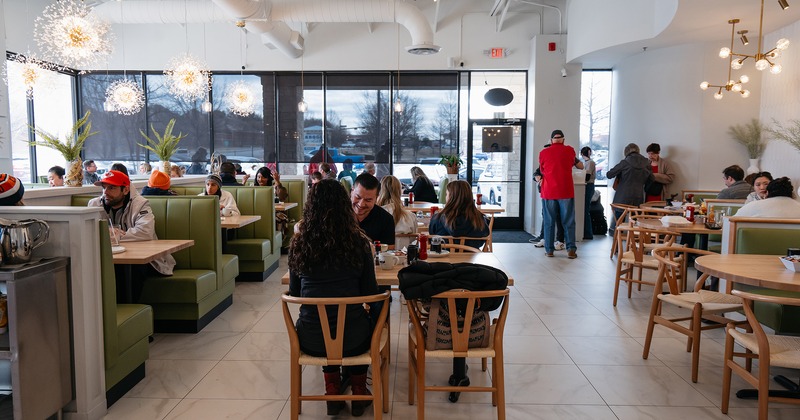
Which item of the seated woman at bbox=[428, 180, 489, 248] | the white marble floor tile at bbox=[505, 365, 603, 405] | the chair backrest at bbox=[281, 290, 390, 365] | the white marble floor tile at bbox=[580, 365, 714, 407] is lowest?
the white marble floor tile at bbox=[505, 365, 603, 405]

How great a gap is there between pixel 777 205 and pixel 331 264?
3787 millimetres

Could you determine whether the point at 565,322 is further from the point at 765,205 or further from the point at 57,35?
the point at 57,35

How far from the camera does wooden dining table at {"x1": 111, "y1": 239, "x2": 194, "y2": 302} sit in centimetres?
332

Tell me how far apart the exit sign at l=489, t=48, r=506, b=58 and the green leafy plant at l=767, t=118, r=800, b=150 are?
15.0 feet

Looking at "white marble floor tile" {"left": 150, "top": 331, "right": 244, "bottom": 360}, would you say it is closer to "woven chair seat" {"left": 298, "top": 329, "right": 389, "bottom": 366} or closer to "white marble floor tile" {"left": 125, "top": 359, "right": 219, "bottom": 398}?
"white marble floor tile" {"left": 125, "top": 359, "right": 219, "bottom": 398}

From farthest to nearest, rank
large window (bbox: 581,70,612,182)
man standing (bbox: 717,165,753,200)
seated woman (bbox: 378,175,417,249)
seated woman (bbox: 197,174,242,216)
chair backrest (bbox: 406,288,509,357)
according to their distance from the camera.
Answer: large window (bbox: 581,70,612,182)
man standing (bbox: 717,165,753,200)
seated woman (bbox: 197,174,242,216)
seated woman (bbox: 378,175,417,249)
chair backrest (bbox: 406,288,509,357)

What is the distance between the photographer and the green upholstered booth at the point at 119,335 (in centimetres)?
295

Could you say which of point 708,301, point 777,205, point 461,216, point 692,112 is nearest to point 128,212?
point 461,216

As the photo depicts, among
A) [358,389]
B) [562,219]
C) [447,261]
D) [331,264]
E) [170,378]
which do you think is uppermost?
[331,264]

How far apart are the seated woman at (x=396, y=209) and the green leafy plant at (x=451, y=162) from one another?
5.03 m

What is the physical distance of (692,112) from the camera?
830cm

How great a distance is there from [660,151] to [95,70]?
10.6 meters

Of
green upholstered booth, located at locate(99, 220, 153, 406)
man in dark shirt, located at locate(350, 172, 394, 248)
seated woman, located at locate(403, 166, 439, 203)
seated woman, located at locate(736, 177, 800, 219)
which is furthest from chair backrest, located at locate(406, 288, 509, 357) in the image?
seated woman, located at locate(403, 166, 439, 203)

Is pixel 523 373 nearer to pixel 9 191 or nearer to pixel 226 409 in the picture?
pixel 226 409
